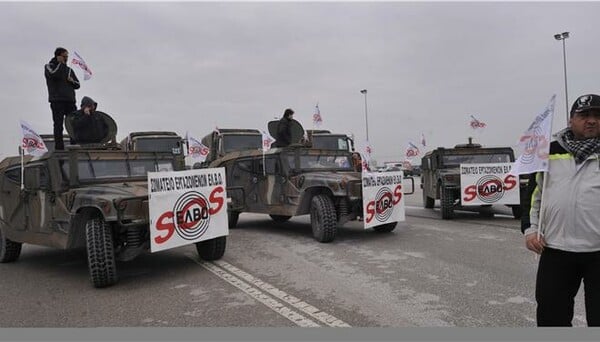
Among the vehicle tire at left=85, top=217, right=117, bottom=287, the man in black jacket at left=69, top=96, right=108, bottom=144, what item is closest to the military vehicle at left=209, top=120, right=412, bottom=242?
the vehicle tire at left=85, top=217, right=117, bottom=287

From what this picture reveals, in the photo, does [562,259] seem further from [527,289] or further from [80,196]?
[80,196]

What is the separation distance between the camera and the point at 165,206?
565 centimetres

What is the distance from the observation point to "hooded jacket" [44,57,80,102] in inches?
284

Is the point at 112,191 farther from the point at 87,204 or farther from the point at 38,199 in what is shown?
the point at 38,199

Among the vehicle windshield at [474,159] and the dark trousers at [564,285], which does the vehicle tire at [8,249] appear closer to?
the dark trousers at [564,285]

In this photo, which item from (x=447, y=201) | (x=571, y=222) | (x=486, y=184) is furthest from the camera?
(x=447, y=201)

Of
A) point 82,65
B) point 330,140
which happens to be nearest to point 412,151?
point 330,140

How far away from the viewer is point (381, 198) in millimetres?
8219

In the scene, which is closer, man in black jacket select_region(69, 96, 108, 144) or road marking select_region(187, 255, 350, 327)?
road marking select_region(187, 255, 350, 327)

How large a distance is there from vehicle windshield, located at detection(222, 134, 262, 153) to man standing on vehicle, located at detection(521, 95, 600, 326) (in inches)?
449

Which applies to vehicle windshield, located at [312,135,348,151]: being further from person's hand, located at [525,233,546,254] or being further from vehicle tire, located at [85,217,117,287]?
person's hand, located at [525,233,546,254]

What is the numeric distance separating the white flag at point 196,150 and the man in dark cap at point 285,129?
16.9 feet

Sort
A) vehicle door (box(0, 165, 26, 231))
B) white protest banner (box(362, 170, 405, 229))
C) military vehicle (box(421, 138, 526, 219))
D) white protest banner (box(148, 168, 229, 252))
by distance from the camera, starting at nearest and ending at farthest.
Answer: white protest banner (box(148, 168, 229, 252)) < vehicle door (box(0, 165, 26, 231)) < white protest banner (box(362, 170, 405, 229)) < military vehicle (box(421, 138, 526, 219))

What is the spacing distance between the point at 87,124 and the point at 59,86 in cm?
69
